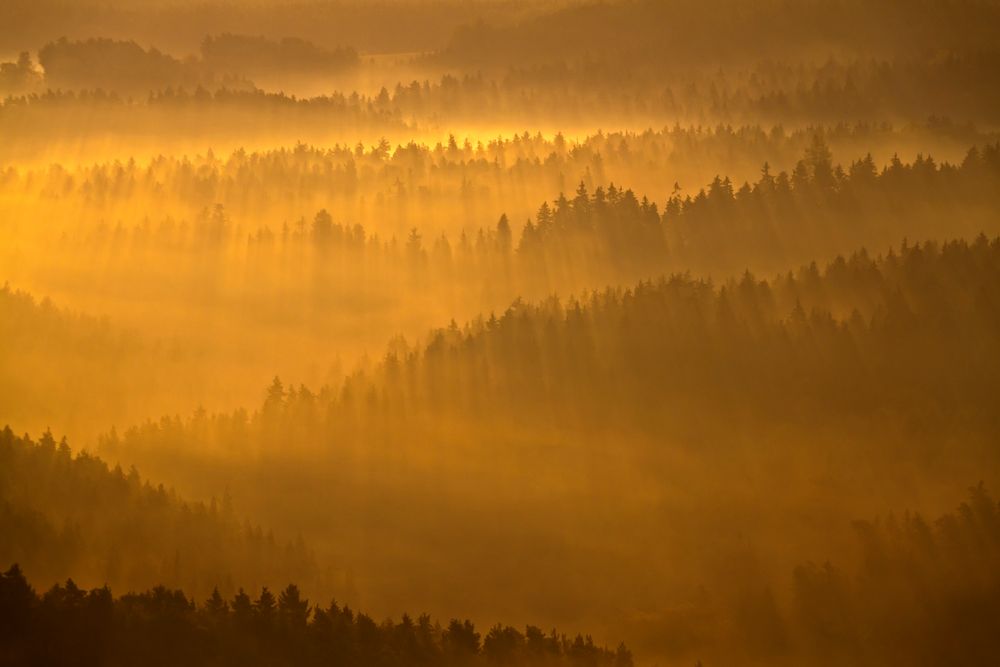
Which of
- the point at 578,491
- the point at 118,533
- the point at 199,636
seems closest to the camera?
the point at 199,636

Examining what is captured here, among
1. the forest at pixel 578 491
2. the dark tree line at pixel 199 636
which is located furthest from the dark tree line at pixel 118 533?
the dark tree line at pixel 199 636

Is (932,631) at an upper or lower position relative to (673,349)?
lower

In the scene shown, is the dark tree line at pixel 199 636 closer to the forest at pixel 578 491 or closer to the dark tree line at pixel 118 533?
the forest at pixel 578 491

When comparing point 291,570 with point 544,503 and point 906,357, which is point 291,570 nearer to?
point 544,503

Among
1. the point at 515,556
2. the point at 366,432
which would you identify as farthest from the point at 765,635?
the point at 366,432

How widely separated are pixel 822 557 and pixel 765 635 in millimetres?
14157

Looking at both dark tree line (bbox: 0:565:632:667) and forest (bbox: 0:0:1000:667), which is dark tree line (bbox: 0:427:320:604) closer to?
forest (bbox: 0:0:1000:667)

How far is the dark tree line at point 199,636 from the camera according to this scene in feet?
237

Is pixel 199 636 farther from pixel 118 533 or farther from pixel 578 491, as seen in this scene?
pixel 578 491

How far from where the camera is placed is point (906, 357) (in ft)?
461

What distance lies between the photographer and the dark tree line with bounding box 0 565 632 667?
7212cm

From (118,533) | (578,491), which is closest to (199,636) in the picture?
(118,533)

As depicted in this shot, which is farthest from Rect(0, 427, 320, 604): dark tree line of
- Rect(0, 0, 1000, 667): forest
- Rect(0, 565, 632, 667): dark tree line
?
Rect(0, 565, 632, 667): dark tree line

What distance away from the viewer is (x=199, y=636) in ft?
248
